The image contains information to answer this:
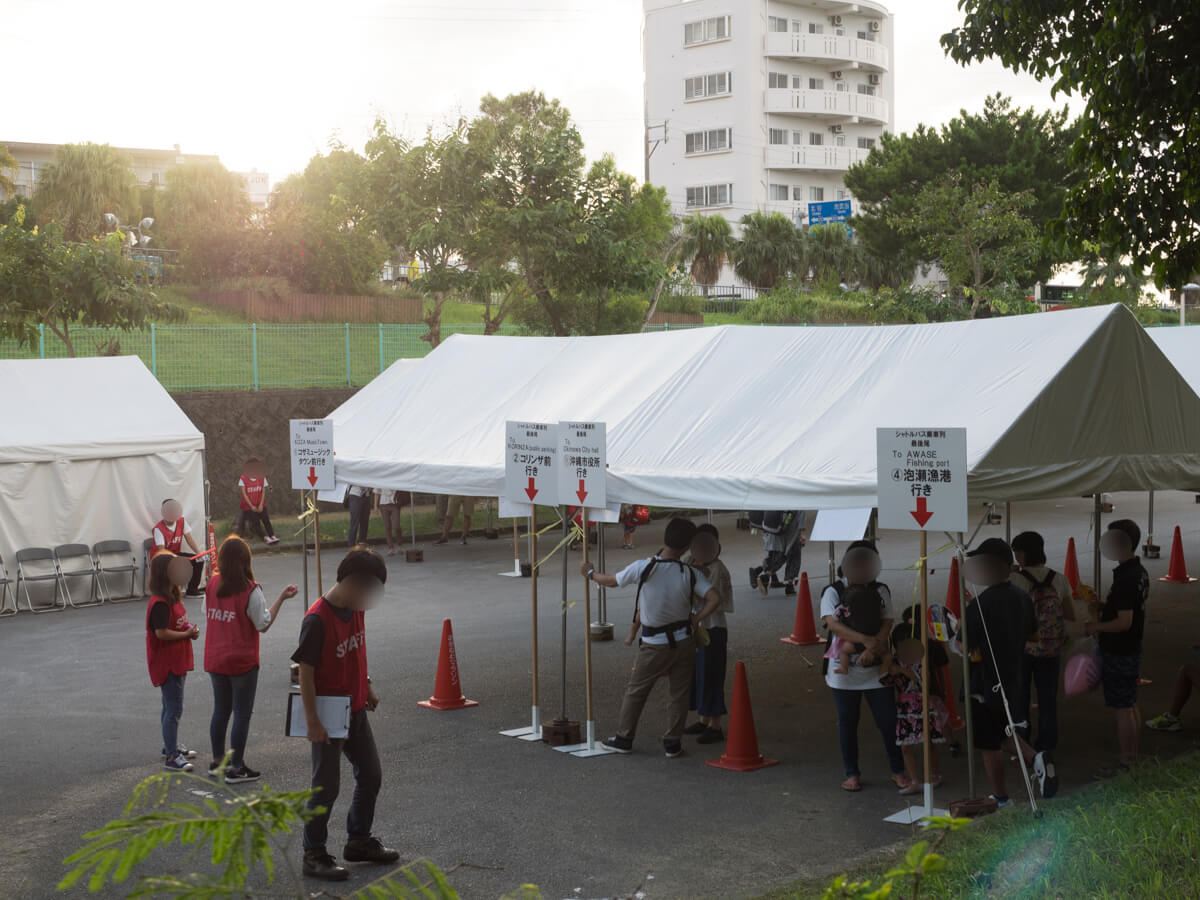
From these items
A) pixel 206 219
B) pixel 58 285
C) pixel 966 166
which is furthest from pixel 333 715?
pixel 206 219

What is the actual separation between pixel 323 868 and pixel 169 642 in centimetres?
294

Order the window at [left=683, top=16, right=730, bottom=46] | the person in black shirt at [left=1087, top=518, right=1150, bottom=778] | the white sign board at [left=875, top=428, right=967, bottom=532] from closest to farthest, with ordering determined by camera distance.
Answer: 1. the white sign board at [left=875, top=428, right=967, bottom=532]
2. the person in black shirt at [left=1087, top=518, right=1150, bottom=778]
3. the window at [left=683, top=16, right=730, bottom=46]

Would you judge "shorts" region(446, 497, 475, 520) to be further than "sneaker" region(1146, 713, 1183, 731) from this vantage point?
Yes

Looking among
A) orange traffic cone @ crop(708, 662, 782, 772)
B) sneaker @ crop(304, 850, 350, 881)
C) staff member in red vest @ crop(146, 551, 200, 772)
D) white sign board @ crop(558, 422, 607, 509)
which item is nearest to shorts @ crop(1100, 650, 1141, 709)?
orange traffic cone @ crop(708, 662, 782, 772)

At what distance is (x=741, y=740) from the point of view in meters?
9.20

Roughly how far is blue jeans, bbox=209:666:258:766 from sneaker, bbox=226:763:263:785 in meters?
0.16

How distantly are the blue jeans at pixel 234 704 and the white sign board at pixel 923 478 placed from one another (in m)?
4.64

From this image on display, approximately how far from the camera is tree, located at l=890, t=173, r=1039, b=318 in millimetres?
32469

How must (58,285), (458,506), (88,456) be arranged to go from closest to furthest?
(88,456) < (58,285) < (458,506)

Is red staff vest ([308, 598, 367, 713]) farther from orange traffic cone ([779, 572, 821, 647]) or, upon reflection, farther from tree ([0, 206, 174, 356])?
tree ([0, 206, 174, 356])

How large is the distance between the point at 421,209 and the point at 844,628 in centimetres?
2042

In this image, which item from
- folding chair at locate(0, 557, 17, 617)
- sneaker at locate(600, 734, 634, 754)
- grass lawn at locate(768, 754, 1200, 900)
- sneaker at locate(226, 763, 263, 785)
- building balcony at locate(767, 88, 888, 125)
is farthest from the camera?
building balcony at locate(767, 88, 888, 125)

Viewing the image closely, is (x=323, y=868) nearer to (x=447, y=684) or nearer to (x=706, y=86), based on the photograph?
(x=447, y=684)

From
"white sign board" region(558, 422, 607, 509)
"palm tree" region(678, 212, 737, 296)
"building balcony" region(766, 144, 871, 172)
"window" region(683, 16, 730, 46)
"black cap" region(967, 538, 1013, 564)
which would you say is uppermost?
"window" region(683, 16, 730, 46)
